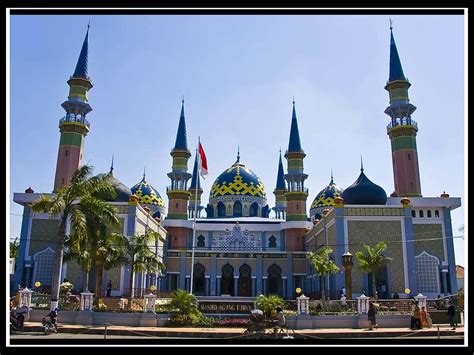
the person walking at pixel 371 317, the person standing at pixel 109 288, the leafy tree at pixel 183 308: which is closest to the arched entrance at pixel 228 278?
the person standing at pixel 109 288

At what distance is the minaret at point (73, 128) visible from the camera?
1374 inches

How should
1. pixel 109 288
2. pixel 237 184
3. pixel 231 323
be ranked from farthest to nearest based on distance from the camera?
pixel 237 184 → pixel 109 288 → pixel 231 323

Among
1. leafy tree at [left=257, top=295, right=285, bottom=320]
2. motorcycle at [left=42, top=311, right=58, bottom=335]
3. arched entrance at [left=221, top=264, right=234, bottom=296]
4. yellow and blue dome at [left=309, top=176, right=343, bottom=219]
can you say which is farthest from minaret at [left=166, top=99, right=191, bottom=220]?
motorcycle at [left=42, top=311, right=58, bottom=335]

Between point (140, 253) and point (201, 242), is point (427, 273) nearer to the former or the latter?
point (140, 253)

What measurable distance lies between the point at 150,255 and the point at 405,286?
48.5ft

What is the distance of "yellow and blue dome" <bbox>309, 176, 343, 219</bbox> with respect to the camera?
1988 inches

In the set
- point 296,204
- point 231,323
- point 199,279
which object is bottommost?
point 231,323

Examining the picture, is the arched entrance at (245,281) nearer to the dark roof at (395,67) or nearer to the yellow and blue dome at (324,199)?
the yellow and blue dome at (324,199)

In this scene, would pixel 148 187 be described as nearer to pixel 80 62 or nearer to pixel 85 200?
pixel 80 62

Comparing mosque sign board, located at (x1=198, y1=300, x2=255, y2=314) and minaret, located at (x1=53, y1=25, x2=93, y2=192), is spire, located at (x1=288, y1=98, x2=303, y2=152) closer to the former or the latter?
minaret, located at (x1=53, y1=25, x2=93, y2=192)

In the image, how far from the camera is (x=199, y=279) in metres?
39.2

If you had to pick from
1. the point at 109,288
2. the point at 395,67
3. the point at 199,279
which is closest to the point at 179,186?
the point at 199,279

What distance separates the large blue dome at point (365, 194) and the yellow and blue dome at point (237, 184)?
1950 cm

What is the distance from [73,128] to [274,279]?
780 inches
